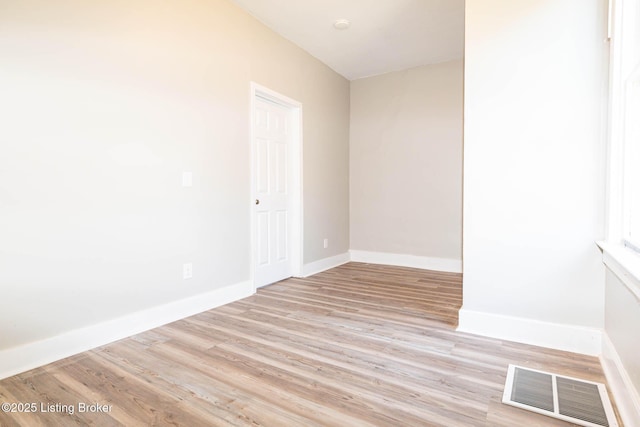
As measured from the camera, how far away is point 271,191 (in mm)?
3850

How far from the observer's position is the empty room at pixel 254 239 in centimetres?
164

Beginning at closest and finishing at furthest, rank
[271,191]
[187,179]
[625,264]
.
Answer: [625,264] < [187,179] < [271,191]

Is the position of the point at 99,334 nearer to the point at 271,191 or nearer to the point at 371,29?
the point at 271,191

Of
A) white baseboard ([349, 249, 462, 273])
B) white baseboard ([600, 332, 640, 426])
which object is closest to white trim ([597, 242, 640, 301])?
white baseboard ([600, 332, 640, 426])

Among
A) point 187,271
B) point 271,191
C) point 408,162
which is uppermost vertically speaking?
point 408,162

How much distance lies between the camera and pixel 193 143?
282 cm

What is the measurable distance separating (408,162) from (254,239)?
2.46 m

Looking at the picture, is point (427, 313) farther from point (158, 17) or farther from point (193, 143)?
point (158, 17)

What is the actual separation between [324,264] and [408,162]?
5.86 ft

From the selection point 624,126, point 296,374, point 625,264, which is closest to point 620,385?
point 625,264

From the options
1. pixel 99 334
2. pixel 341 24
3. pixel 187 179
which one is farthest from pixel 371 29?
pixel 99 334

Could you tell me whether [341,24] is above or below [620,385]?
above

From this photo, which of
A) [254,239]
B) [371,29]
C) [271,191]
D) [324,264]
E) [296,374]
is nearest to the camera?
[296,374]

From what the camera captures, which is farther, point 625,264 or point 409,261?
point 409,261
